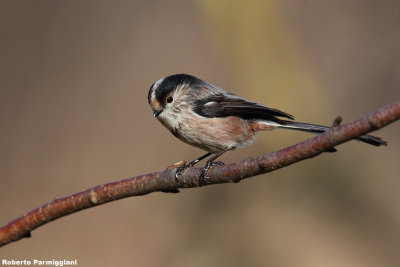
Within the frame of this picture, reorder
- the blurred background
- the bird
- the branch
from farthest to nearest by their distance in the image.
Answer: the blurred background
the bird
the branch

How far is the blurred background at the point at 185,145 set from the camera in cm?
427

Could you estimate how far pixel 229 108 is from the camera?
3.72 metres

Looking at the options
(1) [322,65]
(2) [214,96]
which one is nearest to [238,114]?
(2) [214,96]

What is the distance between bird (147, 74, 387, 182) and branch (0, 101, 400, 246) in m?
0.89

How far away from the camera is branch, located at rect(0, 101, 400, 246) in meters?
1.69

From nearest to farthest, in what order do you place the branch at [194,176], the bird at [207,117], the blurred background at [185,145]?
the branch at [194,176], the bird at [207,117], the blurred background at [185,145]

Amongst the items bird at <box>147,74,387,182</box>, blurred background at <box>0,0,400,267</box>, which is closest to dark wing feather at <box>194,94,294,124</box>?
bird at <box>147,74,387,182</box>

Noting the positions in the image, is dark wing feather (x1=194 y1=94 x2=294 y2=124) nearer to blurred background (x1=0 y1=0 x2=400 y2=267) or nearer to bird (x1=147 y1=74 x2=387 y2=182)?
bird (x1=147 y1=74 x2=387 y2=182)

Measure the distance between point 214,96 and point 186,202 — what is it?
1.24m

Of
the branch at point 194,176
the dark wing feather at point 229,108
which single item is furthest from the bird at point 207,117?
the branch at point 194,176

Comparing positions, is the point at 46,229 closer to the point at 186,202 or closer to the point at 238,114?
the point at 186,202

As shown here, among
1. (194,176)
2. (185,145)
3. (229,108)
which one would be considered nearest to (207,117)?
(229,108)

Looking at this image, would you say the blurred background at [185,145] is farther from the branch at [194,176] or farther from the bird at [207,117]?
the branch at [194,176]

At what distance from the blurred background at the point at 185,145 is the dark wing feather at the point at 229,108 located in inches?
39.0
